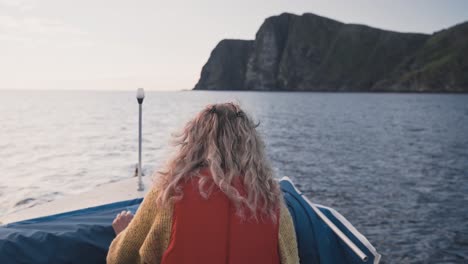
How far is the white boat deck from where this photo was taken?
5.95 metres

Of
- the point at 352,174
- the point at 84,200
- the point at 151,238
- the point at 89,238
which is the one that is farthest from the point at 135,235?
the point at 352,174

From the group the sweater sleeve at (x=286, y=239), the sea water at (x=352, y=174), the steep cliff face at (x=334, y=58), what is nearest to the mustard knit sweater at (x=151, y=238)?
the sweater sleeve at (x=286, y=239)

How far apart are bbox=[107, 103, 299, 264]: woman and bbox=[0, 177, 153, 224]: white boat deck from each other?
388cm

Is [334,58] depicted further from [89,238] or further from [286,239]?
[286,239]

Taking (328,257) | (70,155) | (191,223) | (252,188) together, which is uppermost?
(252,188)

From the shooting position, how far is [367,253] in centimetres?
385

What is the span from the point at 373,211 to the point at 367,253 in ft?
27.1

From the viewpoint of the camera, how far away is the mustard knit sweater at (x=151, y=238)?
246 centimetres

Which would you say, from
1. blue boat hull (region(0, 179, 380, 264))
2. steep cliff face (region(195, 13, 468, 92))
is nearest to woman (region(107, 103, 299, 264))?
blue boat hull (region(0, 179, 380, 264))

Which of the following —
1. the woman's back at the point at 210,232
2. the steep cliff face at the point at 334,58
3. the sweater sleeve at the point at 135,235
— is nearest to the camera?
the woman's back at the point at 210,232

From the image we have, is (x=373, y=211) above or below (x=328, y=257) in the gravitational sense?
below

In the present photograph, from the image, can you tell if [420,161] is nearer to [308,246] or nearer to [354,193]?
[354,193]

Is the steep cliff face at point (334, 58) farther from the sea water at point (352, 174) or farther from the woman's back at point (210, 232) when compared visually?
the woman's back at point (210, 232)

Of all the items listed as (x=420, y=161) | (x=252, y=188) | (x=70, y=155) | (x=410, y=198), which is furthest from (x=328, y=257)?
(x=70, y=155)
